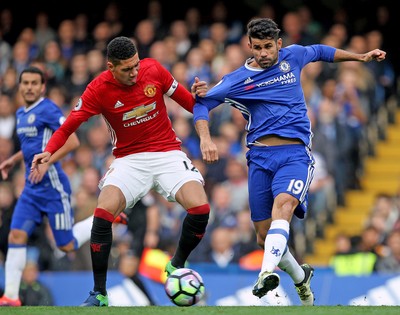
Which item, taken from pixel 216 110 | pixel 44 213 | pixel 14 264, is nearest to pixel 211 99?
pixel 44 213

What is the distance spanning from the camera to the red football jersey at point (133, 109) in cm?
1059

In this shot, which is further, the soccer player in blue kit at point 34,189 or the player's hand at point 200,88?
the soccer player in blue kit at point 34,189

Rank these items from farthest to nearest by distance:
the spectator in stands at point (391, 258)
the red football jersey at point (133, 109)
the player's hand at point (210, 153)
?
1. the spectator in stands at point (391, 258)
2. the red football jersey at point (133, 109)
3. the player's hand at point (210, 153)

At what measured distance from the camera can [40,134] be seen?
12180mm

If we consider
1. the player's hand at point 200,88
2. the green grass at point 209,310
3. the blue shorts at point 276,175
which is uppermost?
the player's hand at point 200,88

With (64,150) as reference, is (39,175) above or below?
below

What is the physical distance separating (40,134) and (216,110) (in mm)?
6140

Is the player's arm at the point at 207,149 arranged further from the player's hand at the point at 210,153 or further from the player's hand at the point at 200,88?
the player's hand at the point at 200,88

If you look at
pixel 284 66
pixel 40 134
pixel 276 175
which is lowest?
pixel 276 175

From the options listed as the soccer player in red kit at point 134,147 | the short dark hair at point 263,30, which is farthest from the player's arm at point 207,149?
the short dark hair at point 263,30

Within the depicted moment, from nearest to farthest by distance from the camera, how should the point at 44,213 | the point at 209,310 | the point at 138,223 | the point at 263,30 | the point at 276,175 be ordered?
1. the point at 209,310
2. the point at 263,30
3. the point at 276,175
4. the point at 44,213
5. the point at 138,223

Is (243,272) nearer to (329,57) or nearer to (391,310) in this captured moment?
(329,57)

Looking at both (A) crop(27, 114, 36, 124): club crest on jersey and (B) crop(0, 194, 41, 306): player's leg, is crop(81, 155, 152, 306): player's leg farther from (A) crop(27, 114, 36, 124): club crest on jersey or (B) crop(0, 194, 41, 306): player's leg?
(B) crop(0, 194, 41, 306): player's leg

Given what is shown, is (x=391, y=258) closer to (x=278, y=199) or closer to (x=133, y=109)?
(x=278, y=199)
